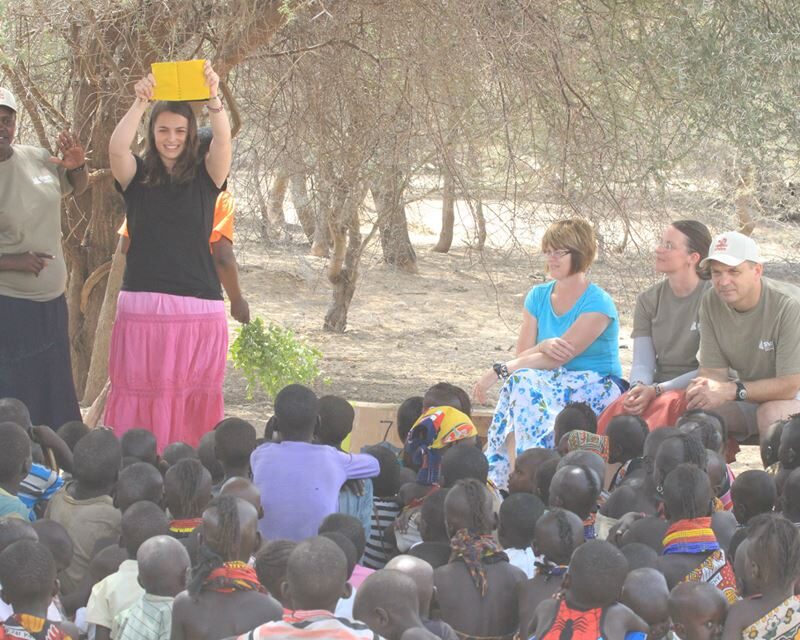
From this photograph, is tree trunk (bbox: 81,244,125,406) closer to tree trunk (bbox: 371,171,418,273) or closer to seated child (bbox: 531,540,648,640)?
tree trunk (bbox: 371,171,418,273)

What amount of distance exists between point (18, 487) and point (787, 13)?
Result: 3.70 metres

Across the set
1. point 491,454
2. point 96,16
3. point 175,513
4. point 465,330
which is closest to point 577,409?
point 491,454

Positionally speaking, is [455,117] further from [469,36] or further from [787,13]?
[787,13]

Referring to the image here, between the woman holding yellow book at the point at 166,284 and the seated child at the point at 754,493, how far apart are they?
7.19ft

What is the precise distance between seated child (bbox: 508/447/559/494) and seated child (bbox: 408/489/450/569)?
62 cm

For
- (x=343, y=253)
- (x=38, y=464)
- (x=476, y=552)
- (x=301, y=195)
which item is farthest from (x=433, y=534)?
(x=343, y=253)

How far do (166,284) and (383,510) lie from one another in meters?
1.37

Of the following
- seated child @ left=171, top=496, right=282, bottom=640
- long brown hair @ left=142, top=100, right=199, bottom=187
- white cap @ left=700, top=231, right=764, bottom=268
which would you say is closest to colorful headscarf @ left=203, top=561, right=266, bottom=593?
seated child @ left=171, top=496, right=282, bottom=640

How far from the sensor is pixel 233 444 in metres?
4.09

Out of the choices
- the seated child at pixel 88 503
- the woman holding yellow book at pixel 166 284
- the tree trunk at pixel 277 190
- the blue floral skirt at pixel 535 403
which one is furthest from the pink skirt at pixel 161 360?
the tree trunk at pixel 277 190

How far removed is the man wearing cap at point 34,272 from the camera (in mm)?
4836

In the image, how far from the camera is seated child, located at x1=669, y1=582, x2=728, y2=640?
9.77 ft

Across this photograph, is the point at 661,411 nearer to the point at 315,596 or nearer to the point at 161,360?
the point at 161,360

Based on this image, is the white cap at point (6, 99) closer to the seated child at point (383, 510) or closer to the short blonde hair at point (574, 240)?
the seated child at point (383, 510)
